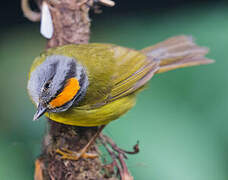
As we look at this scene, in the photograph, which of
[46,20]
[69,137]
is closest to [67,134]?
[69,137]

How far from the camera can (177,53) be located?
9.49 ft

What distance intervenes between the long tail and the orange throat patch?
973 millimetres

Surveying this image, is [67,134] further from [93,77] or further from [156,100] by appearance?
[156,100]

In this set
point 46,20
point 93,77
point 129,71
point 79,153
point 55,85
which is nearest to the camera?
point 55,85

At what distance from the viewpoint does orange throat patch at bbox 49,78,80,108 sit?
1.93m

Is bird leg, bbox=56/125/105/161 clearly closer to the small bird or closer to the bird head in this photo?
the small bird

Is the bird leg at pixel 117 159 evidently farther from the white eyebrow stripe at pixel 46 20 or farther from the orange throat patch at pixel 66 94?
the white eyebrow stripe at pixel 46 20

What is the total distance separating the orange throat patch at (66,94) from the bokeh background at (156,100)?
0.65 m

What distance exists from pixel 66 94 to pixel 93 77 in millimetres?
408

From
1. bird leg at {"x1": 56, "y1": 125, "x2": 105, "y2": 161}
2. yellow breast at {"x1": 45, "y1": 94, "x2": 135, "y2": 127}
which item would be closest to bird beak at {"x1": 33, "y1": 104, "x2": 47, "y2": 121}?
yellow breast at {"x1": 45, "y1": 94, "x2": 135, "y2": 127}

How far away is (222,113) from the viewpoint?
3047 mm

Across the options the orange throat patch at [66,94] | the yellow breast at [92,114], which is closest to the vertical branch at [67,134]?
the yellow breast at [92,114]

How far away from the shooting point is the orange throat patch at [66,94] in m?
1.93

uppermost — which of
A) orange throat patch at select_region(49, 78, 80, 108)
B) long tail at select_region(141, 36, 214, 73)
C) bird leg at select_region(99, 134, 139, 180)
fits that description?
long tail at select_region(141, 36, 214, 73)
